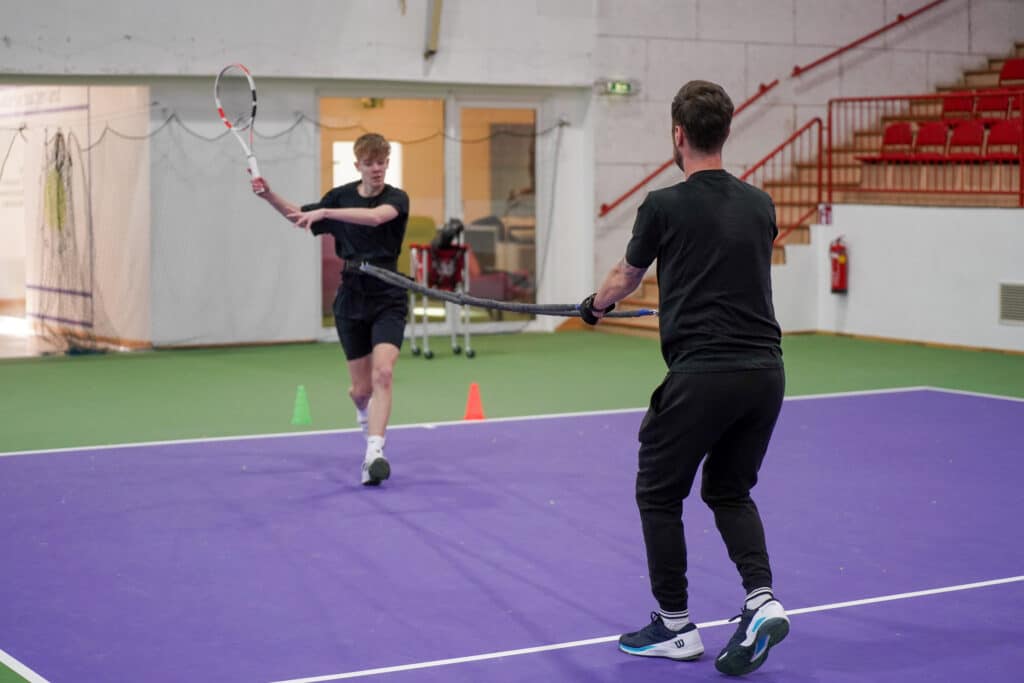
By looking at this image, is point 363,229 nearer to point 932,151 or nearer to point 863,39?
point 932,151

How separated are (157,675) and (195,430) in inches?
235

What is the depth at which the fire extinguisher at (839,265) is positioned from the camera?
1823 centimetres

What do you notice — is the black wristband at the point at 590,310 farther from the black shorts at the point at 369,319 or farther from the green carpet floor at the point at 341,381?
the green carpet floor at the point at 341,381

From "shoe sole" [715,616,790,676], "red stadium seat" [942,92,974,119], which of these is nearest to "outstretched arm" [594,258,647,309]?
"shoe sole" [715,616,790,676]

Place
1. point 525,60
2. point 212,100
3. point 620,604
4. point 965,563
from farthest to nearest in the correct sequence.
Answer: point 525,60
point 212,100
point 965,563
point 620,604

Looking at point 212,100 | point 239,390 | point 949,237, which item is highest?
point 212,100

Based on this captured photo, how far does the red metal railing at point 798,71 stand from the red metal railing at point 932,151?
695mm

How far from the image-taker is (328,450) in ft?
32.9

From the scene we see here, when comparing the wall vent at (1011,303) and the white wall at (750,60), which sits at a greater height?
the white wall at (750,60)

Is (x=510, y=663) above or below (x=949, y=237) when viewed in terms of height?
below

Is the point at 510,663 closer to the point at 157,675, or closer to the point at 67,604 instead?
the point at 157,675

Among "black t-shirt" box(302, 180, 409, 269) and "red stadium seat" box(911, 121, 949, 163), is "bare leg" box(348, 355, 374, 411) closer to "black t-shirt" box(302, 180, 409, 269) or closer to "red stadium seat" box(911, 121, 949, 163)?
"black t-shirt" box(302, 180, 409, 269)

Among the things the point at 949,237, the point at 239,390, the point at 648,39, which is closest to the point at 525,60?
the point at 648,39

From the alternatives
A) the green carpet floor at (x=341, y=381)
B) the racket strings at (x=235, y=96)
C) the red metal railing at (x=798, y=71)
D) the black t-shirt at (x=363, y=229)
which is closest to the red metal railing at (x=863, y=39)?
the red metal railing at (x=798, y=71)
